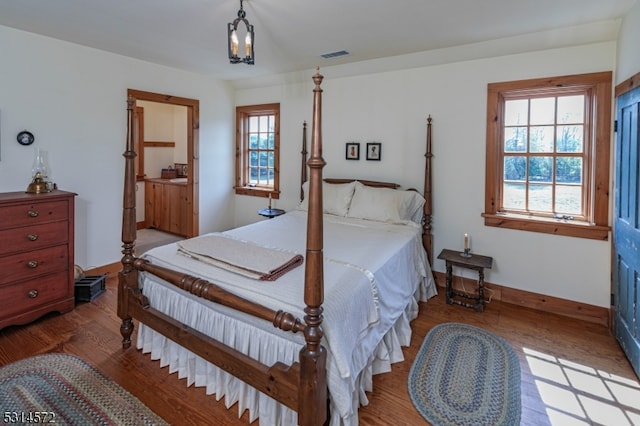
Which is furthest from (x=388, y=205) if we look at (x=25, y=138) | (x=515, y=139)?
(x=25, y=138)

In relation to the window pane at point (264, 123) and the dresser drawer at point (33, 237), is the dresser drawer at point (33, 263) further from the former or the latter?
the window pane at point (264, 123)

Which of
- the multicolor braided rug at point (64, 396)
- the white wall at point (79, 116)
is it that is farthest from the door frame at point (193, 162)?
the multicolor braided rug at point (64, 396)

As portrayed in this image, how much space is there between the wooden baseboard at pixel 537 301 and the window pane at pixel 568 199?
814 mm

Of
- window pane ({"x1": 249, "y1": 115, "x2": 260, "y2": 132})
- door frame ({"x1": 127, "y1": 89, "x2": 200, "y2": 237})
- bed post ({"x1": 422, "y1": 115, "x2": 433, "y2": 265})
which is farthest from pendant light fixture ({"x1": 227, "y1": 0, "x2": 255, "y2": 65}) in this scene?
window pane ({"x1": 249, "y1": 115, "x2": 260, "y2": 132})

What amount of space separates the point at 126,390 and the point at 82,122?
2.82m

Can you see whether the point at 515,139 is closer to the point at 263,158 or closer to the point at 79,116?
the point at 263,158

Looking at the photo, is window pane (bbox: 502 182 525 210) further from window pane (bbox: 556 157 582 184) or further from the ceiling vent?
the ceiling vent

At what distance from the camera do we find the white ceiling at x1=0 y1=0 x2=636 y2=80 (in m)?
2.46

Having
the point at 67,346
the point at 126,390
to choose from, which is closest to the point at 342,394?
the point at 126,390

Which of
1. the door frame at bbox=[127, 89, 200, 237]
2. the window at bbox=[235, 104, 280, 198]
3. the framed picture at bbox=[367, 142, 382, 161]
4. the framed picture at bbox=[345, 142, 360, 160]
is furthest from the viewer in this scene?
the window at bbox=[235, 104, 280, 198]

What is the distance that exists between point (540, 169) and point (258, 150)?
3628mm

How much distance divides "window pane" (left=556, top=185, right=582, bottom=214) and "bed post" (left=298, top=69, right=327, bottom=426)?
2.79 m

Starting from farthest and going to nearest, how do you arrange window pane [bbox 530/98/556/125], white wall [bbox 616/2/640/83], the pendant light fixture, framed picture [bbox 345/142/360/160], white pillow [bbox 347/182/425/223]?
1. framed picture [bbox 345/142/360/160]
2. white pillow [bbox 347/182/425/223]
3. window pane [bbox 530/98/556/125]
4. white wall [bbox 616/2/640/83]
5. the pendant light fixture

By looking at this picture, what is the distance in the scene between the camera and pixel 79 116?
3502 millimetres
